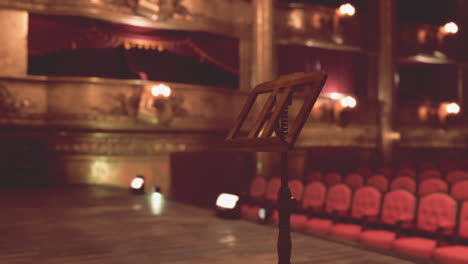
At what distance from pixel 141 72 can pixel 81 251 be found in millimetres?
6794

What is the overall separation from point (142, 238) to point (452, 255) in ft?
8.09

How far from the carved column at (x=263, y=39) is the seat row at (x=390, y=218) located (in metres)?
4.26

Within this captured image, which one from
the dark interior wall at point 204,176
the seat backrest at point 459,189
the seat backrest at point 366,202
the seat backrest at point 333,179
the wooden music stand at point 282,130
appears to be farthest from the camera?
the dark interior wall at point 204,176

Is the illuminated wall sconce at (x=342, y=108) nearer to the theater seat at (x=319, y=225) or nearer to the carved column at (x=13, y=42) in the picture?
the theater seat at (x=319, y=225)

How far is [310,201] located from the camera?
5934mm

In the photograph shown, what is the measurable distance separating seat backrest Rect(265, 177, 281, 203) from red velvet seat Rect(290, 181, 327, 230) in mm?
551

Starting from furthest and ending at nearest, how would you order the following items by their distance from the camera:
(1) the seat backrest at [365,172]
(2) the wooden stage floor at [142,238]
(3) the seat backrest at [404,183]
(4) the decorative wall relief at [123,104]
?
(4) the decorative wall relief at [123,104] < (1) the seat backrest at [365,172] < (3) the seat backrest at [404,183] < (2) the wooden stage floor at [142,238]

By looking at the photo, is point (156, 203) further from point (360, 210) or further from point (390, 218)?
point (390, 218)

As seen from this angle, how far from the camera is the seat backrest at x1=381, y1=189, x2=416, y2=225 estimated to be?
4691mm

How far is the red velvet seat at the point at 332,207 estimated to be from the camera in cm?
529

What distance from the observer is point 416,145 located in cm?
1277

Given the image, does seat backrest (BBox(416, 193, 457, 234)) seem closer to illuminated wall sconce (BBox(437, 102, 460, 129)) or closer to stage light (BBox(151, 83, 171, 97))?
stage light (BBox(151, 83, 171, 97))

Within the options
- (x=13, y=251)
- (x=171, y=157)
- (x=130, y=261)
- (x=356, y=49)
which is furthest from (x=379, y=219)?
(x=356, y=49)

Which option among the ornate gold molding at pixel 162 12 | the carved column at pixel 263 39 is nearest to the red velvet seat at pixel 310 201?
the carved column at pixel 263 39
